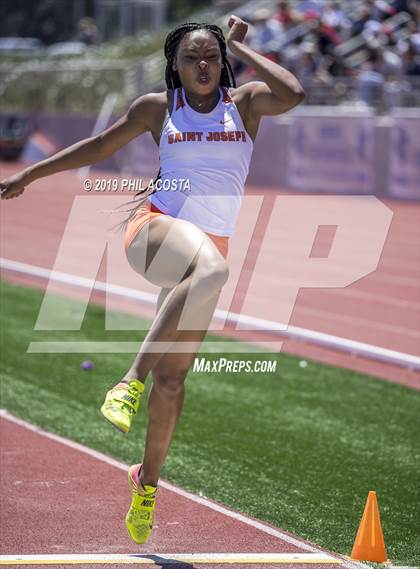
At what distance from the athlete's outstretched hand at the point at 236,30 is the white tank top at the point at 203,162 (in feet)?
0.84

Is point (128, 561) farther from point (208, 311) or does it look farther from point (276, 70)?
point (276, 70)

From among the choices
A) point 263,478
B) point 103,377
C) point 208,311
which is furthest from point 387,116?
point 208,311

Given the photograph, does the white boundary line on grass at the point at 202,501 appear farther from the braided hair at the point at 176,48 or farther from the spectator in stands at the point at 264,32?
the spectator in stands at the point at 264,32

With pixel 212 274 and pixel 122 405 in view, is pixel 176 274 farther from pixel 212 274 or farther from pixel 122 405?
pixel 122 405

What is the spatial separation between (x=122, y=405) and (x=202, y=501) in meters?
1.55

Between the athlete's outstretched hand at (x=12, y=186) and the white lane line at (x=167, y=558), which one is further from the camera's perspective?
the athlete's outstretched hand at (x=12, y=186)

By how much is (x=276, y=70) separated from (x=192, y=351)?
1.23m

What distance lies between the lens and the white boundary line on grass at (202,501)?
505 cm

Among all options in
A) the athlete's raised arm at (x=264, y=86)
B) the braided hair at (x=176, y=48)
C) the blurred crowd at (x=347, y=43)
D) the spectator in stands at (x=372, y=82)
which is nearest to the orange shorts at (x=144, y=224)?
the braided hair at (x=176, y=48)

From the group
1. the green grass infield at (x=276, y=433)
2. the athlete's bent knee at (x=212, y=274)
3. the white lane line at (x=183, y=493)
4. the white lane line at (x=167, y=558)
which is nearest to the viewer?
the athlete's bent knee at (x=212, y=274)

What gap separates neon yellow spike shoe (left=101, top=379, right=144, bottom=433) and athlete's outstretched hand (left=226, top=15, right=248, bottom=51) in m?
1.53

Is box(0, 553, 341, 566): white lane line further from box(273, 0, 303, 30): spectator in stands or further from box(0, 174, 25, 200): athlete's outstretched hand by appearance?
box(273, 0, 303, 30): spectator in stands

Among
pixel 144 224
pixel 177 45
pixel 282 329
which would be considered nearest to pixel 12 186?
pixel 144 224

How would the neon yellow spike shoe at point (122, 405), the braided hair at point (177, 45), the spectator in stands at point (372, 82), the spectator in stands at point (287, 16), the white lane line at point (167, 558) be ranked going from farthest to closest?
the spectator in stands at point (287, 16) < the spectator in stands at point (372, 82) < the braided hair at point (177, 45) < the white lane line at point (167, 558) < the neon yellow spike shoe at point (122, 405)
